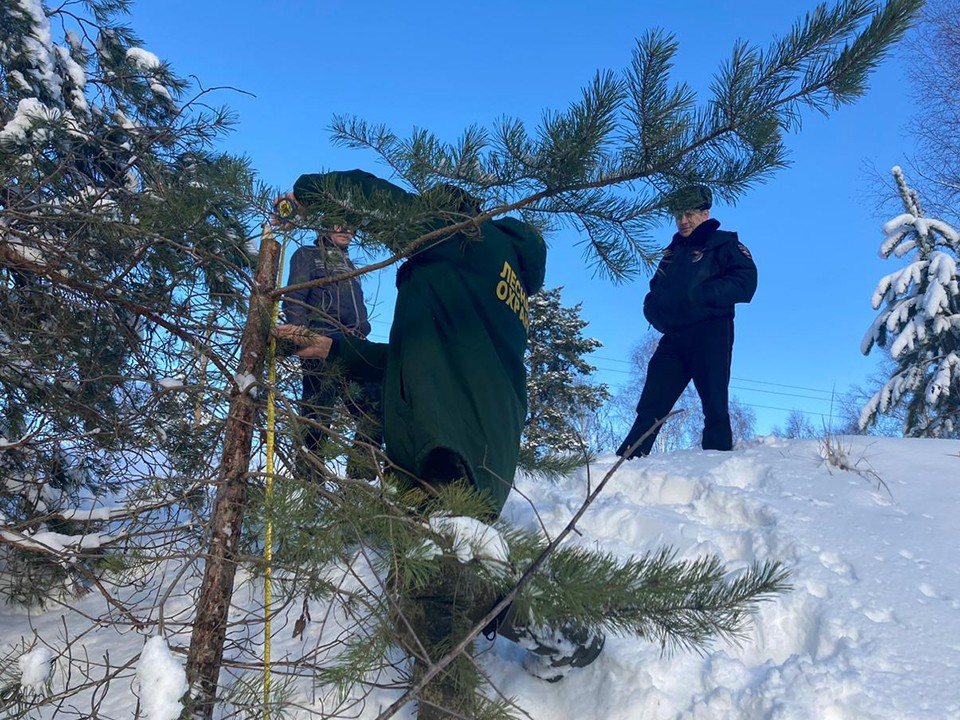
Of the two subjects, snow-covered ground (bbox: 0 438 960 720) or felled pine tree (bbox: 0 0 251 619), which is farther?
snow-covered ground (bbox: 0 438 960 720)

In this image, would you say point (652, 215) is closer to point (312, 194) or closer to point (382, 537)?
point (312, 194)

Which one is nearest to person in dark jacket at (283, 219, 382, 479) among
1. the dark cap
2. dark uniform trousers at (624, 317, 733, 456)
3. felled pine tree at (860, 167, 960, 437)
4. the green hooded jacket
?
the green hooded jacket

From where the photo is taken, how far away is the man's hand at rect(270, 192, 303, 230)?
2.00m

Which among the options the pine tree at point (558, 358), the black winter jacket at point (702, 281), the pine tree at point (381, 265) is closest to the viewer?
the pine tree at point (381, 265)

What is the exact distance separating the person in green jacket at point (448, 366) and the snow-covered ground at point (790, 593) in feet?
1.55

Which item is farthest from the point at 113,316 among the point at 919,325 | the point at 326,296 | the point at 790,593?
the point at 919,325

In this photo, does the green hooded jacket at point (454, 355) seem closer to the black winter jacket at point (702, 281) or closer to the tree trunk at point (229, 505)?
the tree trunk at point (229, 505)

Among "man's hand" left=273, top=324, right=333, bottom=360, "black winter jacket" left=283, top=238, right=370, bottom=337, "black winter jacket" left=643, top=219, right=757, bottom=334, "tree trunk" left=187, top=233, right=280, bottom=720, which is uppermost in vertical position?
"black winter jacket" left=643, top=219, right=757, bottom=334

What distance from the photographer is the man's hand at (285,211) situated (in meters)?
2.00

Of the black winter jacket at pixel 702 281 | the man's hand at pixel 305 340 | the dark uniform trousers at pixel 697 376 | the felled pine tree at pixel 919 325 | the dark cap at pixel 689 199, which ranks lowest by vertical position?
the man's hand at pixel 305 340

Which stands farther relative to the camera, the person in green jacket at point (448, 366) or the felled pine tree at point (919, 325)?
the felled pine tree at point (919, 325)

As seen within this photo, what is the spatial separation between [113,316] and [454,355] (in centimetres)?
128

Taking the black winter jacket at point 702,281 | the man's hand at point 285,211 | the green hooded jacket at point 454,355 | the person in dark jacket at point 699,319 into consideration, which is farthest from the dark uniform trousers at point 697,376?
the man's hand at point 285,211

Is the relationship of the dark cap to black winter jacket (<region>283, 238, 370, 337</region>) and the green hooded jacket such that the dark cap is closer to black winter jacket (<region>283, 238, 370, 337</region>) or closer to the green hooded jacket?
the green hooded jacket
